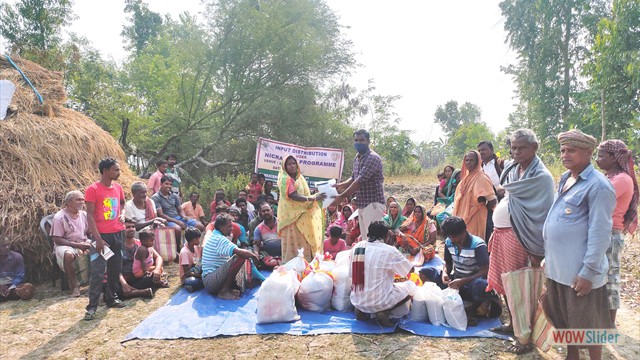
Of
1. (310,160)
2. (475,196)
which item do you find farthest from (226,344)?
(310,160)

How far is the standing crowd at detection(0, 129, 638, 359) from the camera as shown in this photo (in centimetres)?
257

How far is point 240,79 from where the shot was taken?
1049cm

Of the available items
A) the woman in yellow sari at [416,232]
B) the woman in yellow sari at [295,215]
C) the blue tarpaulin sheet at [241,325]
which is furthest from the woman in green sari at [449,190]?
the blue tarpaulin sheet at [241,325]

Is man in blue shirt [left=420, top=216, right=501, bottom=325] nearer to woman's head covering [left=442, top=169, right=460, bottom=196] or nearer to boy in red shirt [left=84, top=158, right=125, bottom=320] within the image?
boy in red shirt [left=84, top=158, right=125, bottom=320]

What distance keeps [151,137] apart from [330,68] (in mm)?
5894

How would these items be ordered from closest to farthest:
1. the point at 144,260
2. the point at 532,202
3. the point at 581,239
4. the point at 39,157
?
the point at 581,239, the point at 532,202, the point at 144,260, the point at 39,157

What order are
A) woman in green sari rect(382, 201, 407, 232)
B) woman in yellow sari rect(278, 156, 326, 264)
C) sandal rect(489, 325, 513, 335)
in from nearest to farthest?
sandal rect(489, 325, 513, 335)
woman in yellow sari rect(278, 156, 326, 264)
woman in green sari rect(382, 201, 407, 232)

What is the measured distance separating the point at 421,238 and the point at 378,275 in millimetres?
3116

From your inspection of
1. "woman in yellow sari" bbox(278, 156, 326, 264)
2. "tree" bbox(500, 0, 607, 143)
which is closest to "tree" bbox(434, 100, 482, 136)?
"tree" bbox(500, 0, 607, 143)

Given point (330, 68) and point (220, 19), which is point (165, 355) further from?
point (330, 68)

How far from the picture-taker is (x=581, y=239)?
2.52m

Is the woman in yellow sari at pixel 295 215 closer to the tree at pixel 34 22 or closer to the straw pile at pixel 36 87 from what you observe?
the straw pile at pixel 36 87

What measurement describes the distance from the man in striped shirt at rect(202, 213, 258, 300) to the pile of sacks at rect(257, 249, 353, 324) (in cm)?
61

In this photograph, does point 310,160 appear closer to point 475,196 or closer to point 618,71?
point 475,196
